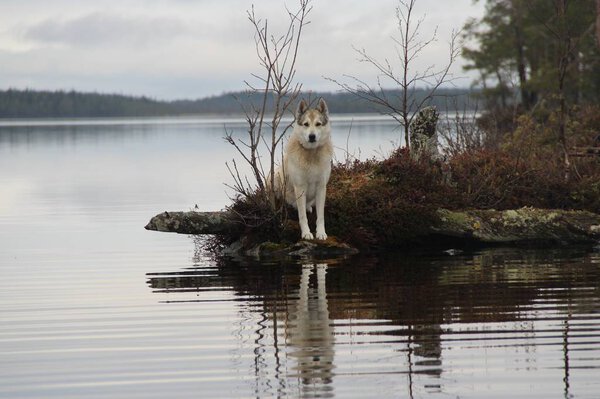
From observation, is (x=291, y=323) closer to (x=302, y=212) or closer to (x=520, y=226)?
(x=302, y=212)

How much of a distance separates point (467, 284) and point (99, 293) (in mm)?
5049

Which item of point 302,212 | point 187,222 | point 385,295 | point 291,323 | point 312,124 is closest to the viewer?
point 291,323


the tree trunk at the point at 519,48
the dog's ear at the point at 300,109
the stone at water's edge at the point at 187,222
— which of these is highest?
the tree trunk at the point at 519,48

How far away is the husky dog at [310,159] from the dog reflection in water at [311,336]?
97.9 inches

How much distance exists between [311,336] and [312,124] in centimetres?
649

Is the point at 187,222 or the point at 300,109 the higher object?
the point at 300,109

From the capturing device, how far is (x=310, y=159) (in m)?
16.4

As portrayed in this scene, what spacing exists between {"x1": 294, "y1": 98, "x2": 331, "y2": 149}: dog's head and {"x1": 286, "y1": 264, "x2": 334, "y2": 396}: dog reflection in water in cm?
281

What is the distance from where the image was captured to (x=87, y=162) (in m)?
56.3

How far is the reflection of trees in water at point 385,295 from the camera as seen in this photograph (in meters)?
9.29

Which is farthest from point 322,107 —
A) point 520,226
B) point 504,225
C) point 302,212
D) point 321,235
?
point 520,226

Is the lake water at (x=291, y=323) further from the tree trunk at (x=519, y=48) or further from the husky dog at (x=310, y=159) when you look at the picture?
the tree trunk at (x=519, y=48)

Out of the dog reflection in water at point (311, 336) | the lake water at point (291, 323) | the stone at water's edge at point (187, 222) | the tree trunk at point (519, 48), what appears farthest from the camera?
the tree trunk at point (519, 48)

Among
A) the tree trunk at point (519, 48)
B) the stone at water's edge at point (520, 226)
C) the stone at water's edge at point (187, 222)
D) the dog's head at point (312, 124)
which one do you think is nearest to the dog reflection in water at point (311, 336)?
the dog's head at point (312, 124)
